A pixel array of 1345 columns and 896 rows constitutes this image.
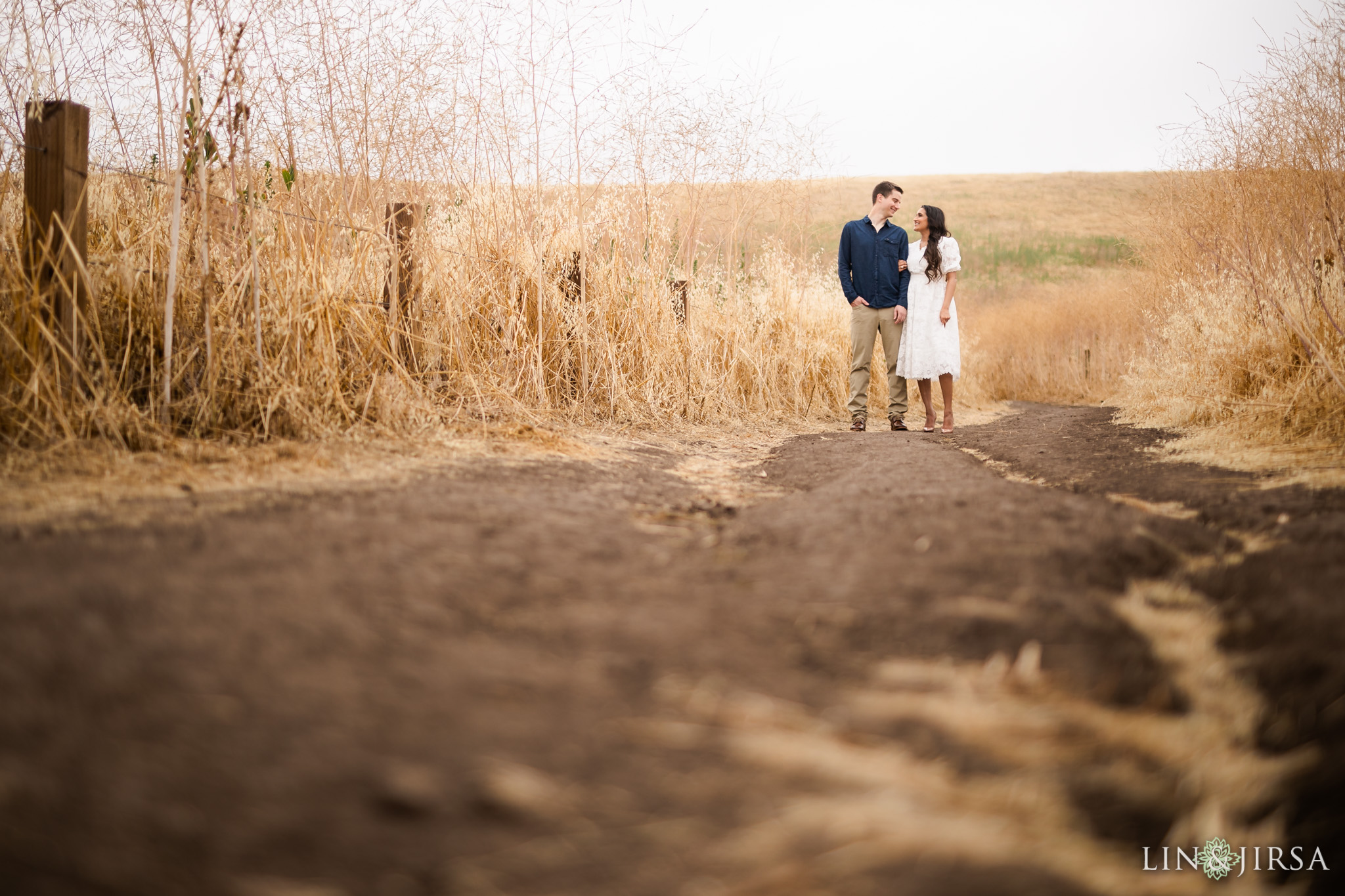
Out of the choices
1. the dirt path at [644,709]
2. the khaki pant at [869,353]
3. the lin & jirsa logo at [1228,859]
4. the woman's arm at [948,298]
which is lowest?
the lin & jirsa logo at [1228,859]

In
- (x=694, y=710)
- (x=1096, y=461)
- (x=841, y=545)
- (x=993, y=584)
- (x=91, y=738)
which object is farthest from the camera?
(x=1096, y=461)

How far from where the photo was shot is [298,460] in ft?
8.84

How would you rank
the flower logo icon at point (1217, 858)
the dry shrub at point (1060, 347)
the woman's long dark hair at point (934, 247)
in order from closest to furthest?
the flower logo icon at point (1217, 858) < the woman's long dark hair at point (934, 247) < the dry shrub at point (1060, 347)

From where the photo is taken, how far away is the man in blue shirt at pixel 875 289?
5973 mm

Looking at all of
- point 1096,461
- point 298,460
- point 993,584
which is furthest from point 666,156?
point 993,584

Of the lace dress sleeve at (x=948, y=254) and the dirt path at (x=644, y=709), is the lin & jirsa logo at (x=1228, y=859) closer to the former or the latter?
the dirt path at (x=644, y=709)

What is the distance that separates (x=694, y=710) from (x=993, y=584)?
0.79 meters

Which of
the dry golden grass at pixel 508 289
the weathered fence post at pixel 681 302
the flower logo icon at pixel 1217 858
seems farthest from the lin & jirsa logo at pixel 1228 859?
the weathered fence post at pixel 681 302

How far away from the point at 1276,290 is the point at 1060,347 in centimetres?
938

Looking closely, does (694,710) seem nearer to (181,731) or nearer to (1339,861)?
(181,731)

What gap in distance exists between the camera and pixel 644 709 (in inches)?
44.8

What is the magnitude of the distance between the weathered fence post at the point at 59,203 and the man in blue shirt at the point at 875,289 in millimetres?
4647

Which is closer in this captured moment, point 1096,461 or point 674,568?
point 674,568

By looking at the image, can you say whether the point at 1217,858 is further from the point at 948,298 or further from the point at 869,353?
the point at 869,353
